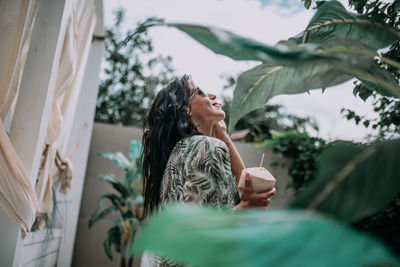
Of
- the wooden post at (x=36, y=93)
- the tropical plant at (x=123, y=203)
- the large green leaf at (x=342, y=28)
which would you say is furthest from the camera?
the tropical plant at (x=123, y=203)

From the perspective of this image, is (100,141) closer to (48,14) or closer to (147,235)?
(48,14)

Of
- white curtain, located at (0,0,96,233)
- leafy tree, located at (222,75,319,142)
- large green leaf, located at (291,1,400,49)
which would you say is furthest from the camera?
leafy tree, located at (222,75,319,142)

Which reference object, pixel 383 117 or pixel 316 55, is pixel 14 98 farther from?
pixel 383 117

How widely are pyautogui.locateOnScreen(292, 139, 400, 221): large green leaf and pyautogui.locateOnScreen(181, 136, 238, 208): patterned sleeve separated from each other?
59cm

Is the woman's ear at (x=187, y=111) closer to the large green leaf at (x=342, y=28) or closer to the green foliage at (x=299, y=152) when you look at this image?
the large green leaf at (x=342, y=28)

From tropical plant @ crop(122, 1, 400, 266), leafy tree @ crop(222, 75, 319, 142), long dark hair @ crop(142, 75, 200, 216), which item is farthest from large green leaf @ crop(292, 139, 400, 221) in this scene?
leafy tree @ crop(222, 75, 319, 142)

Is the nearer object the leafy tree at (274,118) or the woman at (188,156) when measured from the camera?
the woman at (188,156)

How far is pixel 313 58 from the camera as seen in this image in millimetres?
375

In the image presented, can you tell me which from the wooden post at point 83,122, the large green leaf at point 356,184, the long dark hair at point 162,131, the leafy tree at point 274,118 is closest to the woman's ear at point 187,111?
the long dark hair at point 162,131

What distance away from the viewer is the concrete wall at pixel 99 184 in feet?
13.6

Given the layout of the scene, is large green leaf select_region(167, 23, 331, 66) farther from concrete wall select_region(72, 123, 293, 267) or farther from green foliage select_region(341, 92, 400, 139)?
concrete wall select_region(72, 123, 293, 267)

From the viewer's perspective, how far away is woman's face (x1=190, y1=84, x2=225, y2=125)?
1.36m

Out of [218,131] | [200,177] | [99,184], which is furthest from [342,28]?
[99,184]

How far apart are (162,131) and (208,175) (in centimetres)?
41
